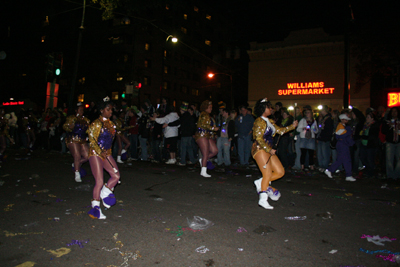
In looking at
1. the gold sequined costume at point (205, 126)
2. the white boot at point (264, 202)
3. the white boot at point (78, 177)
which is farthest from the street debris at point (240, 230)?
the white boot at point (78, 177)

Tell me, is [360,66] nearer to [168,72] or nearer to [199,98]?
[168,72]

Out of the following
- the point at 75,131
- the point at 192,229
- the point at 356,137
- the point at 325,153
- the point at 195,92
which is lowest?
the point at 192,229

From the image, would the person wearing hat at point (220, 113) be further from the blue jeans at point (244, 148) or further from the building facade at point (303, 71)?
the building facade at point (303, 71)

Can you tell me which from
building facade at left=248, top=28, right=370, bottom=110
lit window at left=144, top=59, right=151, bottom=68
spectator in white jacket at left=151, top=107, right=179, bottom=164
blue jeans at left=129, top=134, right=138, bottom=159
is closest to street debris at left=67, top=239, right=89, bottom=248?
spectator in white jacket at left=151, top=107, right=179, bottom=164

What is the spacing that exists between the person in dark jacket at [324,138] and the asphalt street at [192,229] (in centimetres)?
194

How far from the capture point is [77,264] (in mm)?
3320

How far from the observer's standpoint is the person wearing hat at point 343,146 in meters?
8.30

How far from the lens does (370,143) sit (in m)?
8.83

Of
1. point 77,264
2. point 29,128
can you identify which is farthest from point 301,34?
point 77,264

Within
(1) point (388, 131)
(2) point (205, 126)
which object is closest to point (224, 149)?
(2) point (205, 126)

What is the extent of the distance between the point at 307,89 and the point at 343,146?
26.1 meters

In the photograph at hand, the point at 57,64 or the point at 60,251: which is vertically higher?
the point at 57,64

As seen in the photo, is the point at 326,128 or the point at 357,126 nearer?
the point at 357,126

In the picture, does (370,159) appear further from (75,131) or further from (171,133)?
(75,131)
